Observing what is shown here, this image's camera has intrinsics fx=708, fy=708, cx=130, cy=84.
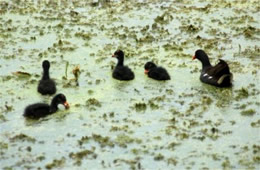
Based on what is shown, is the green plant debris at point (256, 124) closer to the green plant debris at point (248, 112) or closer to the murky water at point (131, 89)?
the murky water at point (131, 89)

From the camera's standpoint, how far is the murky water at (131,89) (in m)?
10.1

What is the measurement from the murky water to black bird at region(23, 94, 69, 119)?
0.12 metres

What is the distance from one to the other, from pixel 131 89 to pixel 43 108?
2.25m

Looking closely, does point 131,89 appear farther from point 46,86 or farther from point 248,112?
point 248,112

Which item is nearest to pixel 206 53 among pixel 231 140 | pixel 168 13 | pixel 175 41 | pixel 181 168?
pixel 175 41

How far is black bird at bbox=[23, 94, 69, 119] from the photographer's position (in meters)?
11.6

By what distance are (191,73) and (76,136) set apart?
4.28 metres

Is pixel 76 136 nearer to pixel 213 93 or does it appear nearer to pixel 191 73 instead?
pixel 213 93

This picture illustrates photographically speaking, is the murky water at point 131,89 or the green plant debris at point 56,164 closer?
the green plant debris at point 56,164

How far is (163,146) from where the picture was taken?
10344 mm

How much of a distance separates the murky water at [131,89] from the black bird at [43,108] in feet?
0.38

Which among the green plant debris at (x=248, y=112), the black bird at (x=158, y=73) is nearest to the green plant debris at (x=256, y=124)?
the green plant debris at (x=248, y=112)

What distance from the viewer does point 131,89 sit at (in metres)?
13.4

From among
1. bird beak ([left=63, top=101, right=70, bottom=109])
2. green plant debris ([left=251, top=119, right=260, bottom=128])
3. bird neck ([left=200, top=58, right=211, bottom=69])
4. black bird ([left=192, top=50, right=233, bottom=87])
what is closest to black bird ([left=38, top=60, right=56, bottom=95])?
bird beak ([left=63, top=101, right=70, bottom=109])
